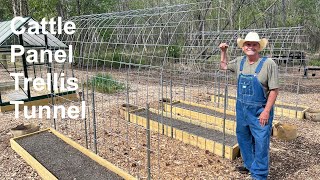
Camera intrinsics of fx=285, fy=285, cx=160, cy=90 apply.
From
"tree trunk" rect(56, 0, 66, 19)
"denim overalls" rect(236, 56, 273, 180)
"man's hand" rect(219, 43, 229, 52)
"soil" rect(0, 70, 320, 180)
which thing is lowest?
"soil" rect(0, 70, 320, 180)

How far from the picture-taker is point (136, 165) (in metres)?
4.30

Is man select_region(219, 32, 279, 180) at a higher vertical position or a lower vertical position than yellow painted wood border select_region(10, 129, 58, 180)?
higher

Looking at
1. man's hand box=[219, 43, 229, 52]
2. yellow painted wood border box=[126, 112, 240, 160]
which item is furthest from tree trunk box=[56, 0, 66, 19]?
man's hand box=[219, 43, 229, 52]

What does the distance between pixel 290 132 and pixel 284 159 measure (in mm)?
957

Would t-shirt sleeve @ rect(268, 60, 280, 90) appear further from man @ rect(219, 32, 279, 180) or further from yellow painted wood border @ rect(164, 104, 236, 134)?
yellow painted wood border @ rect(164, 104, 236, 134)

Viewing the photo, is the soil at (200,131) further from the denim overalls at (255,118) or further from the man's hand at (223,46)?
the man's hand at (223,46)

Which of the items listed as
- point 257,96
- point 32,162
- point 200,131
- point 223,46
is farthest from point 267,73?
point 32,162

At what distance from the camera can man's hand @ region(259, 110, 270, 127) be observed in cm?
331

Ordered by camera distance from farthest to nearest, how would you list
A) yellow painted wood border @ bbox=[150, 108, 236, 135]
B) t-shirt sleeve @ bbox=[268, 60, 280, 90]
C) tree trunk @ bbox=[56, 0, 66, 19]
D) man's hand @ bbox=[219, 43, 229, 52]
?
tree trunk @ bbox=[56, 0, 66, 19] < yellow painted wood border @ bbox=[150, 108, 236, 135] < man's hand @ bbox=[219, 43, 229, 52] < t-shirt sleeve @ bbox=[268, 60, 280, 90]

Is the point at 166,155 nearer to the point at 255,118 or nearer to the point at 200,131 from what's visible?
the point at 200,131

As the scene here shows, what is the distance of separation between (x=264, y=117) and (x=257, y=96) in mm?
266

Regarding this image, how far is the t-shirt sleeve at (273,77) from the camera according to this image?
10.8 feet

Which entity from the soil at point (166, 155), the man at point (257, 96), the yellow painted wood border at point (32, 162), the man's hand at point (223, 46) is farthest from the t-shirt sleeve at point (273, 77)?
the yellow painted wood border at point (32, 162)

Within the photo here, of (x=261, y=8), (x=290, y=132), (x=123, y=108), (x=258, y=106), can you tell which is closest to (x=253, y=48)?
(x=258, y=106)
